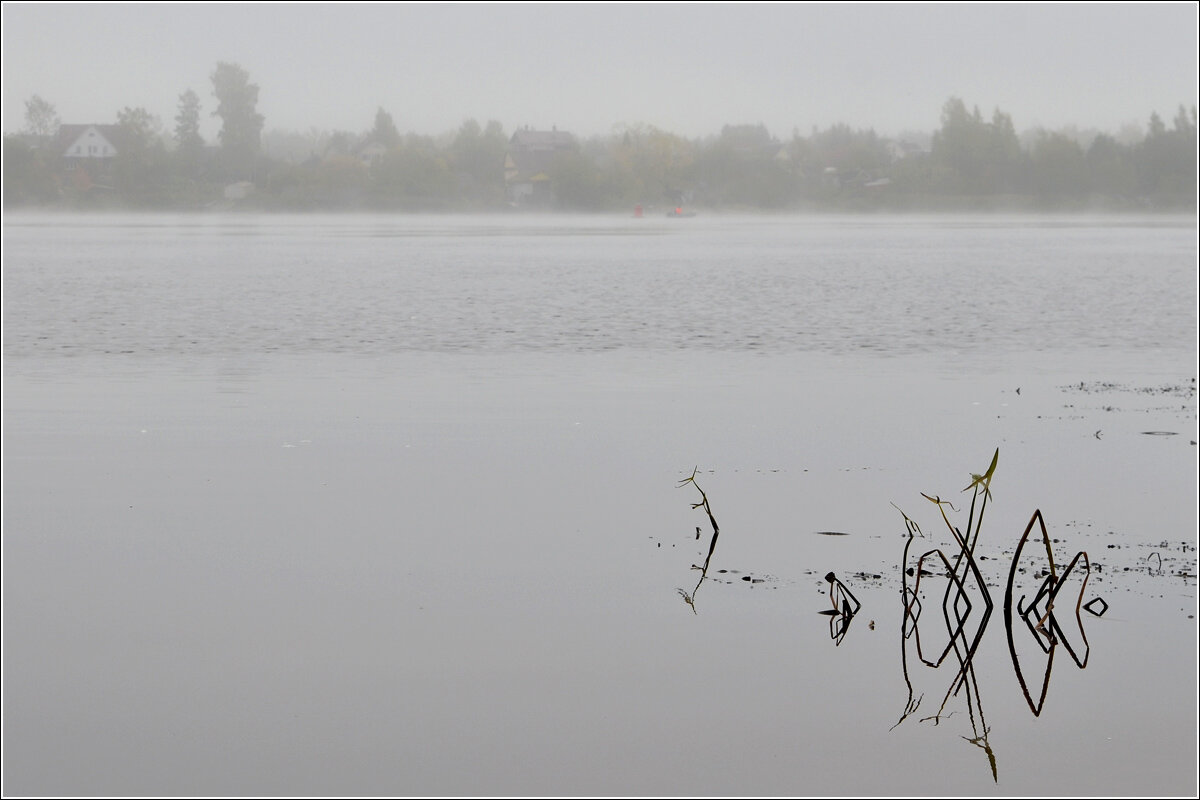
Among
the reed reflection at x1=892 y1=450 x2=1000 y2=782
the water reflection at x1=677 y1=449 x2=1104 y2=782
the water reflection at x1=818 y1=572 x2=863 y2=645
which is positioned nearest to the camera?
the reed reflection at x1=892 y1=450 x2=1000 y2=782

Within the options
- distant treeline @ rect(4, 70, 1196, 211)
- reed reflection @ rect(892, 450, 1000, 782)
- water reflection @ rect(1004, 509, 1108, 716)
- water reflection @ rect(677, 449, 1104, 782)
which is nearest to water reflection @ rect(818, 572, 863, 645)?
water reflection @ rect(677, 449, 1104, 782)

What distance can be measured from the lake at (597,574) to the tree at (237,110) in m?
167

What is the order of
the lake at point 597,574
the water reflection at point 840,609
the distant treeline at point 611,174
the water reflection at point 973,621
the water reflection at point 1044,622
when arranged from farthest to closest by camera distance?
the distant treeline at point 611,174, the water reflection at point 840,609, the water reflection at point 1044,622, the water reflection at point 973,621, the lake at point 597,574

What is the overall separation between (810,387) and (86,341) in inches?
484

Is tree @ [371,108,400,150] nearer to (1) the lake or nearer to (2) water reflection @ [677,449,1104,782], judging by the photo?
(1) the lake

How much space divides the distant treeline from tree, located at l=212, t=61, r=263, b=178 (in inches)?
21.8

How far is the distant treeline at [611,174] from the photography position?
168625 mm

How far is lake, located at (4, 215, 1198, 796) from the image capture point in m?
6.66

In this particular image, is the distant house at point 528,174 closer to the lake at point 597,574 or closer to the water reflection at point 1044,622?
the lake at point 597,574

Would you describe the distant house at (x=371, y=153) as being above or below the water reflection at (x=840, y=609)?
above

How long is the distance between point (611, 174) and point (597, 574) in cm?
16618

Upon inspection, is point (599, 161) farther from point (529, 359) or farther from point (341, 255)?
point (529, 359)

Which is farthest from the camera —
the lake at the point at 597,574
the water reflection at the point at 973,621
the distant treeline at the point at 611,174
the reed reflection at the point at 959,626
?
the distant treeline at the point at 611,174

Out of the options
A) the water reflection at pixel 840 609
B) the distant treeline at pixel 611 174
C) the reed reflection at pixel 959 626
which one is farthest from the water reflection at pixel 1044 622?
the distant treeline at pixel 611 174
